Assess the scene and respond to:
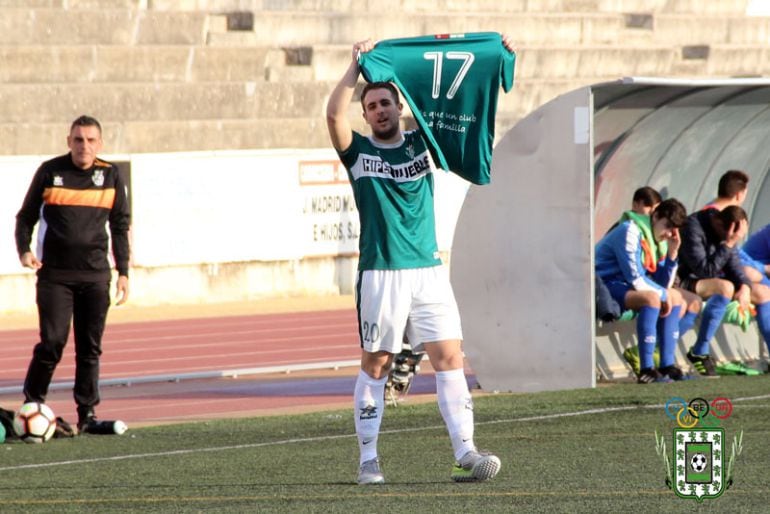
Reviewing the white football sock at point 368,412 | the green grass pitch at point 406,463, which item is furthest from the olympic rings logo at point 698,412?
the white football sock at point 368,412

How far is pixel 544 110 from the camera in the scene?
39.8ft

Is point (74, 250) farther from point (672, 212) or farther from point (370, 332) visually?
point (672, 212)

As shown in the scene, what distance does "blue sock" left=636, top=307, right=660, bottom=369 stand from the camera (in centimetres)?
1262

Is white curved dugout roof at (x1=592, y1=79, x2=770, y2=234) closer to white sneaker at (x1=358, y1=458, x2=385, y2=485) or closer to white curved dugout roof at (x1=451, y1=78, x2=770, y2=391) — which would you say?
white curved dugout roof at (x1=451, y1=78, x2=770, y2=391)

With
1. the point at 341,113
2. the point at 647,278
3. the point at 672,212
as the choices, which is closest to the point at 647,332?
the point at 647,278

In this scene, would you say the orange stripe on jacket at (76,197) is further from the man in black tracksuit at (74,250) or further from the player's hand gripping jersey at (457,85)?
the player's hand gripping jersey at (457,85)

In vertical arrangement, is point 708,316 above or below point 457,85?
below

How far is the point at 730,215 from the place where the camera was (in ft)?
43.4

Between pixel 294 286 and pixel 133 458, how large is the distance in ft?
46.2

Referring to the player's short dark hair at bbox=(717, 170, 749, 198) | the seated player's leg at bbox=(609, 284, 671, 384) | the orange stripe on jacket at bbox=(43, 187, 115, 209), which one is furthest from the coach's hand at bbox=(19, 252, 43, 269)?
the player's short dark hair at bbox=(717, 170, 749, 198)

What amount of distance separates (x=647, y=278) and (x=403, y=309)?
18.2ft

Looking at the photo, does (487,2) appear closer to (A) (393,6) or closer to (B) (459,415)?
(A) (393,6)

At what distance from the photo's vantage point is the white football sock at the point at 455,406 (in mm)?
7750

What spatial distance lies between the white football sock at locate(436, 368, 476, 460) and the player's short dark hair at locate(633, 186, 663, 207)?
562cm
